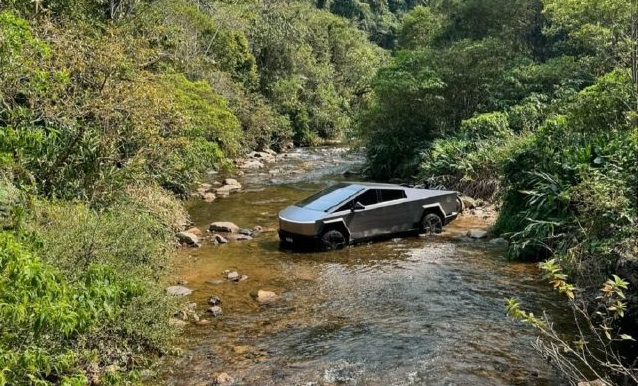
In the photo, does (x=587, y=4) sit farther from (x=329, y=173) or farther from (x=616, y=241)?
(x=329, y=173)

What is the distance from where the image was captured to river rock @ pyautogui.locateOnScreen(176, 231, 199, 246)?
12977 millimetres

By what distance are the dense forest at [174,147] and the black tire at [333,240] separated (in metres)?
3.43

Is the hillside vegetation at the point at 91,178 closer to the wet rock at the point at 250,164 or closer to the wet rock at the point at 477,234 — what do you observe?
the wet rock at the point at 250,164

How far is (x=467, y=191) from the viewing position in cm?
1827

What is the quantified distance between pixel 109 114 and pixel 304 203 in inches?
191

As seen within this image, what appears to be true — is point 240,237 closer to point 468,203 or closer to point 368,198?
point 368,198

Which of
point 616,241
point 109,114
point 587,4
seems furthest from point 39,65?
point 587,4

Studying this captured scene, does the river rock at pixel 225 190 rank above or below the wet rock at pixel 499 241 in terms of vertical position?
below

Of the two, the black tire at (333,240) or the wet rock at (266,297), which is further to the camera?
the black tire at (333,240)

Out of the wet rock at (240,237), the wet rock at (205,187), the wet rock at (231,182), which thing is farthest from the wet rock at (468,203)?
the wet rock at (205,187)

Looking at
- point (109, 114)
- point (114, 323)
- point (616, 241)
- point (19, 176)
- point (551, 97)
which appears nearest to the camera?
point (114, 323)

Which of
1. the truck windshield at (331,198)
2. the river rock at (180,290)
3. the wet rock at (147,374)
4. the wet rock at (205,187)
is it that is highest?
the truck windshield at (331,198)

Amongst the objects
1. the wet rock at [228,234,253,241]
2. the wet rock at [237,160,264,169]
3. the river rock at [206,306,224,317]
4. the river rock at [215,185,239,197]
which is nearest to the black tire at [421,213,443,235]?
the wet rock at [228,234,253,241]

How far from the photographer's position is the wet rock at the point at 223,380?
20.8 ft
